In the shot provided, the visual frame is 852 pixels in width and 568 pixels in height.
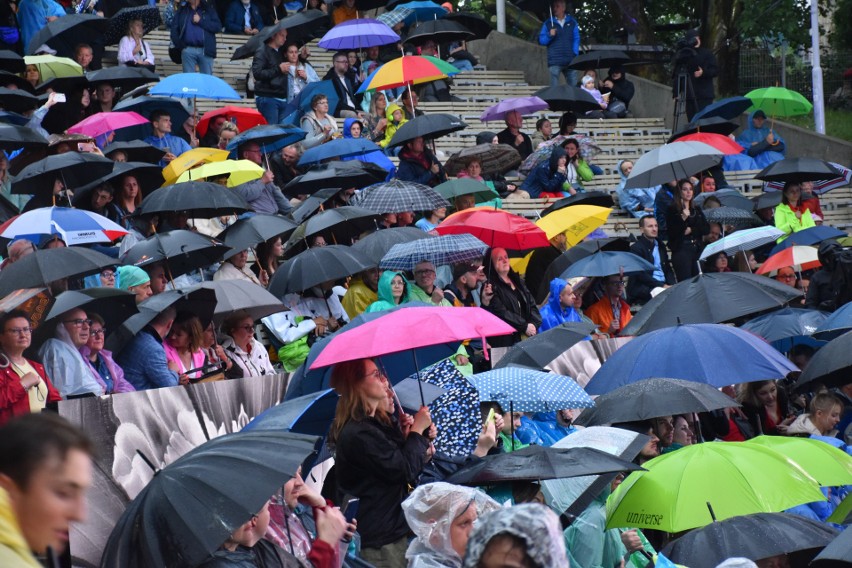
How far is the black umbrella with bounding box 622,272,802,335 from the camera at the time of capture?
11453mm

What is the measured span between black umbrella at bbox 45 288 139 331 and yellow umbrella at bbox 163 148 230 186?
17.4 feet

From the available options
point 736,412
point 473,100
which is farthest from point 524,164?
point 736,412

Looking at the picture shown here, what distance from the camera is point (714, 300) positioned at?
11.6 metres

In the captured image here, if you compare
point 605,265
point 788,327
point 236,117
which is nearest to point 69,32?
point 236,117

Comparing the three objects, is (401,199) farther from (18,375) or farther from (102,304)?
(18,375)

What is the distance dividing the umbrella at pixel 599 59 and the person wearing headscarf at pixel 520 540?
19.9 meters

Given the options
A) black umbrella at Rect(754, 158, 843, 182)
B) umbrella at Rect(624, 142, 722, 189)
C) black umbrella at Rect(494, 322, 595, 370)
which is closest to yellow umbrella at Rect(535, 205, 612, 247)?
umbrella at Rect(624, 142, 722, 189)

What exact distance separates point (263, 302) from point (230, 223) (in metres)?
3.54

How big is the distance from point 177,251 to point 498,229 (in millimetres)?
3311

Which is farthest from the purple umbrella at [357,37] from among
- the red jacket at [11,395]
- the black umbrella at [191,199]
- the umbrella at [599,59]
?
the red jacket at [11,395]

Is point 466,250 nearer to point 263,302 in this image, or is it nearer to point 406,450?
point 263,302

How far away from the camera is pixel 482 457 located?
7898mm

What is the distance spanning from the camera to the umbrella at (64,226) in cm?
1244

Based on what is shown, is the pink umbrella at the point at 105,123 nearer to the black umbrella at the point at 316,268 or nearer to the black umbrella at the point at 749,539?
the black umbrella at the point at 316,268
